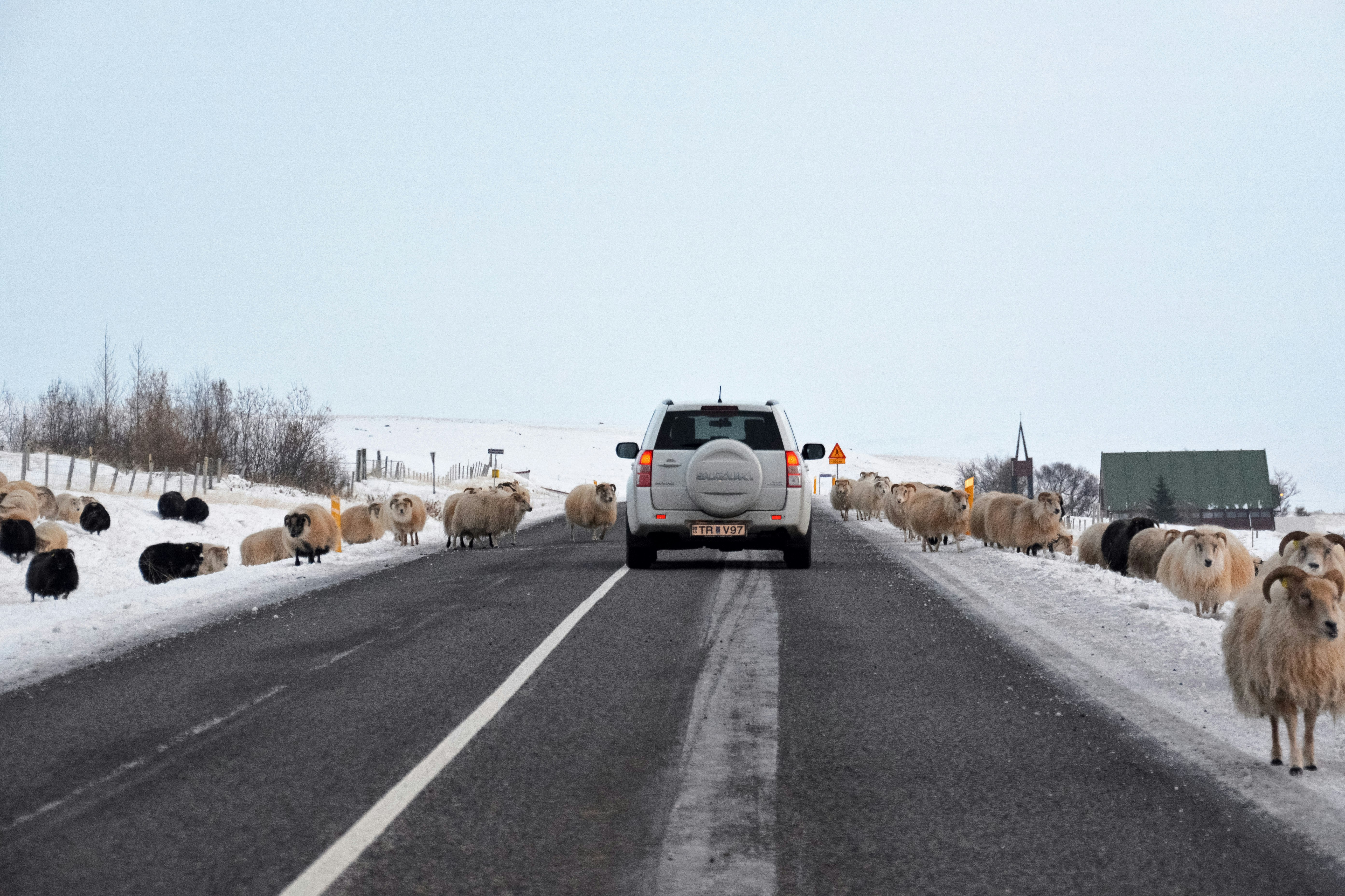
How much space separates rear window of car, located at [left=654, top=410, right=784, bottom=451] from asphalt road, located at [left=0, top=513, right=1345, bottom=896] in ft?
19.1

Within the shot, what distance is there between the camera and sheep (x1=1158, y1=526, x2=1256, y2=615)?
44.0 ft

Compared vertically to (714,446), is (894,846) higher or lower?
lower

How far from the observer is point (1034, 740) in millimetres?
6391

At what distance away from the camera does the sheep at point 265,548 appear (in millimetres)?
22484

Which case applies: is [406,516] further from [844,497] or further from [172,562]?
[844,497]

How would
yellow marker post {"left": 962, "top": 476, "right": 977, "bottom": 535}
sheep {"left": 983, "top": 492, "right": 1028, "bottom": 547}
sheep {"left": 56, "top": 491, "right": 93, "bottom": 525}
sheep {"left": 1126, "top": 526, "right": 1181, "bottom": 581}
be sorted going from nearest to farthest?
sheep {"left": 1126, "top": 526, "right": 1181, "bottom": 581}
sheep {"left": 983, "top": 492, "right": 1028, "bottom": 547}
yellow marker post {"left": 962, "top": 476, "right": 977, "bottom": 535}
sheep {"left": 56, "top": 491, "right": 93, "bottom": 525}

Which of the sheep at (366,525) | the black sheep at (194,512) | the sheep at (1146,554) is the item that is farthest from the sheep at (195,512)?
the sheep at (1146,554)

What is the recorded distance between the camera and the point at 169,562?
69.1 feet

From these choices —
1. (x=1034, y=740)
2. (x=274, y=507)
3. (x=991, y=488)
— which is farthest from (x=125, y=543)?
(x=991, y=488)

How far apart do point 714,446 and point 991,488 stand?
385 ft

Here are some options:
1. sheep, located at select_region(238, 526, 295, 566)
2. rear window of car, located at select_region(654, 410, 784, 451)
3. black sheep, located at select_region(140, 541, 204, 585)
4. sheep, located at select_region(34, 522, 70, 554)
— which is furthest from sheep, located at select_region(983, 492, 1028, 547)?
sheep, located at select_region(34, 522, 70, 554)

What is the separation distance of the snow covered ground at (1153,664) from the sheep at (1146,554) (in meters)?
0.78

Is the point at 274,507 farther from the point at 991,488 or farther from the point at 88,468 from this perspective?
the point at 991,488

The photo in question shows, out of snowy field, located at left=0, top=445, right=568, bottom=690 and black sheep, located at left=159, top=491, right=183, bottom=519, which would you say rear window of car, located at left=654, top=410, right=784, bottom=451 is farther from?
black sheep, located at left=159, top=491, right=183, bottom=519
